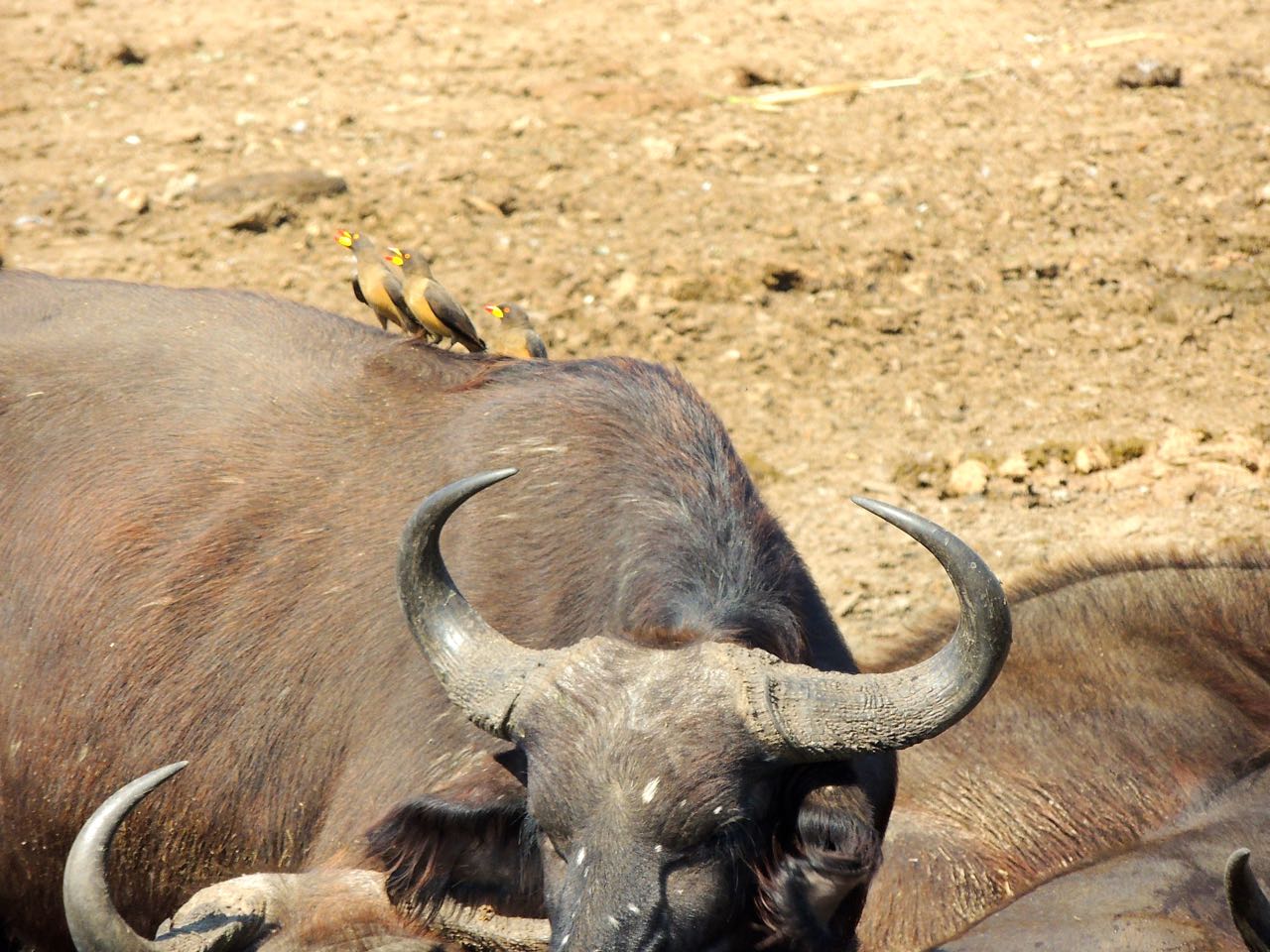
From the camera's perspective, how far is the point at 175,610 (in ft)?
13.8

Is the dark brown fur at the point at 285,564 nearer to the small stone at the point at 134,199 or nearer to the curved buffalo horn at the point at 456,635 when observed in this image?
the curved buffalo horn at the point at 456,635

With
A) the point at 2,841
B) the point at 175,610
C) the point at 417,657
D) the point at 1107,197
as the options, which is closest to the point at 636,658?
the point at 417,657

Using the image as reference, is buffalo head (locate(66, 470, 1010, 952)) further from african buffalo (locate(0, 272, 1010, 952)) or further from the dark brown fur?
the dark brown fur

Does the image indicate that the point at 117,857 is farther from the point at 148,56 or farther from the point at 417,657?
the point at 148,56

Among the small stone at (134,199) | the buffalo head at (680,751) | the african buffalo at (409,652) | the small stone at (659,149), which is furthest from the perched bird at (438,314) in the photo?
the small stone at (134,199)

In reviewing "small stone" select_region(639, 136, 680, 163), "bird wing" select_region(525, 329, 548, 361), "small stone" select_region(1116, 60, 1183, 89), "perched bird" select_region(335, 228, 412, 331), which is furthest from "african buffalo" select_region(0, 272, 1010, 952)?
"small stone" select_region(1116, 60, 1183, 89)

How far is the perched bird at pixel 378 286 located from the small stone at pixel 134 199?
284 cm

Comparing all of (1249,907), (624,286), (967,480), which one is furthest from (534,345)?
(1249,907)

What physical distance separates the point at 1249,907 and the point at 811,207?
615 cm

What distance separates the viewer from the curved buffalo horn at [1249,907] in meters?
3.06

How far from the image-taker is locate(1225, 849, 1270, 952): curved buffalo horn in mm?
3059

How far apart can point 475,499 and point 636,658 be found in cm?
105

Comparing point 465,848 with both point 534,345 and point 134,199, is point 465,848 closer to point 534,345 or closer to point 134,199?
point 534,345

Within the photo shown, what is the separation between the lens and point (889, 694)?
301 centimetres
